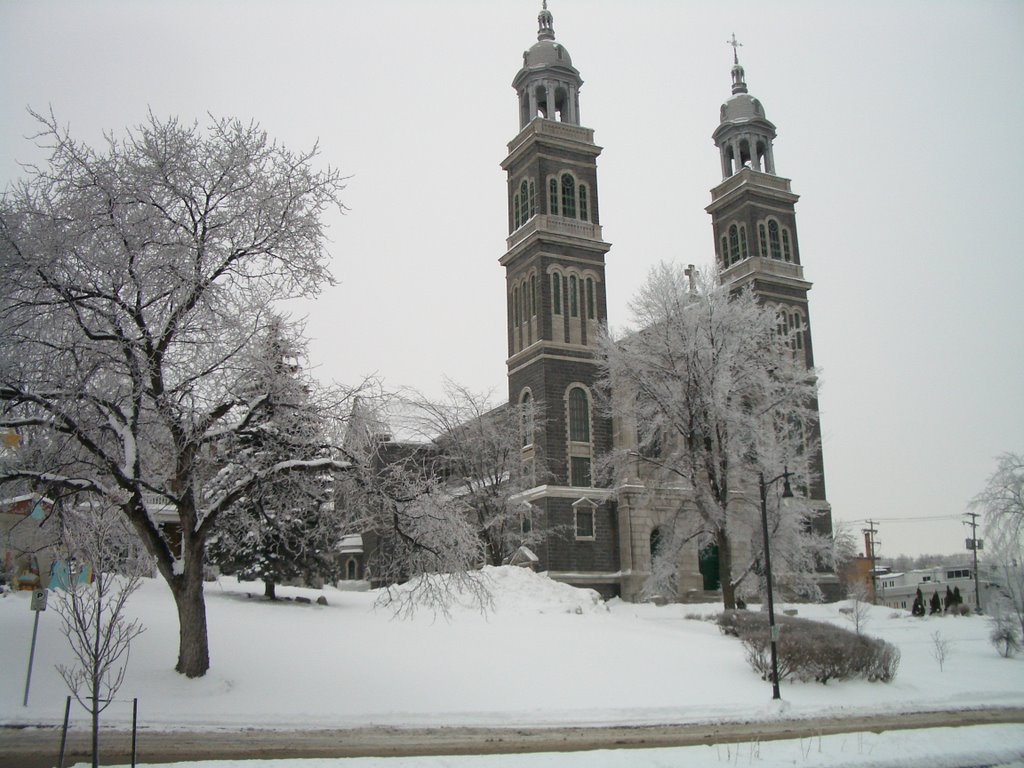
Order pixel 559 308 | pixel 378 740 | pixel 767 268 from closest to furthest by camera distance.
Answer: pixel 378 740, pixel 559 308, pixel 767 268

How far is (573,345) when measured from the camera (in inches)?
1859

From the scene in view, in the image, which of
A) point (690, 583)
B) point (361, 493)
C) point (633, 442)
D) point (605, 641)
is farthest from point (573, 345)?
point (361, 493)

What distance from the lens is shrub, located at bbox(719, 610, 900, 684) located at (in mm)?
22453

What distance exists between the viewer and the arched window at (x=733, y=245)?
5847 centimetres

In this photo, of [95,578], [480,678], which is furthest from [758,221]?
[95,578]

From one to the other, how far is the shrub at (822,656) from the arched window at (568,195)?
3080cm

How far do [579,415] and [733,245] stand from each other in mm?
19735

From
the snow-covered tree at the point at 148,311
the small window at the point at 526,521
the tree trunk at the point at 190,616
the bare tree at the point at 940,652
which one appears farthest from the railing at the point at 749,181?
the tree trunk at the point at 190,616

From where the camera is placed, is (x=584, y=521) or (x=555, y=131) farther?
(x=555, y=131)

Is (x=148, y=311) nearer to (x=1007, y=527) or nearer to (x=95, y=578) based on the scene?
Result: (x=95, y=578)

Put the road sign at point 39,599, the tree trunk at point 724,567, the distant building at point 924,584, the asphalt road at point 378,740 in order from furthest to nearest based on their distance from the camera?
the distant building at point 924,584, the tree trunk at point 724,567, the road sign at point 39,599, the asphalt road at point 378,740

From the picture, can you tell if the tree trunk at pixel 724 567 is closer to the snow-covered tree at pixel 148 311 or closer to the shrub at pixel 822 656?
the shrub at pixel 822 656

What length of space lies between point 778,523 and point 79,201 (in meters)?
25.5

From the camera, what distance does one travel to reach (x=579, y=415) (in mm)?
46656
